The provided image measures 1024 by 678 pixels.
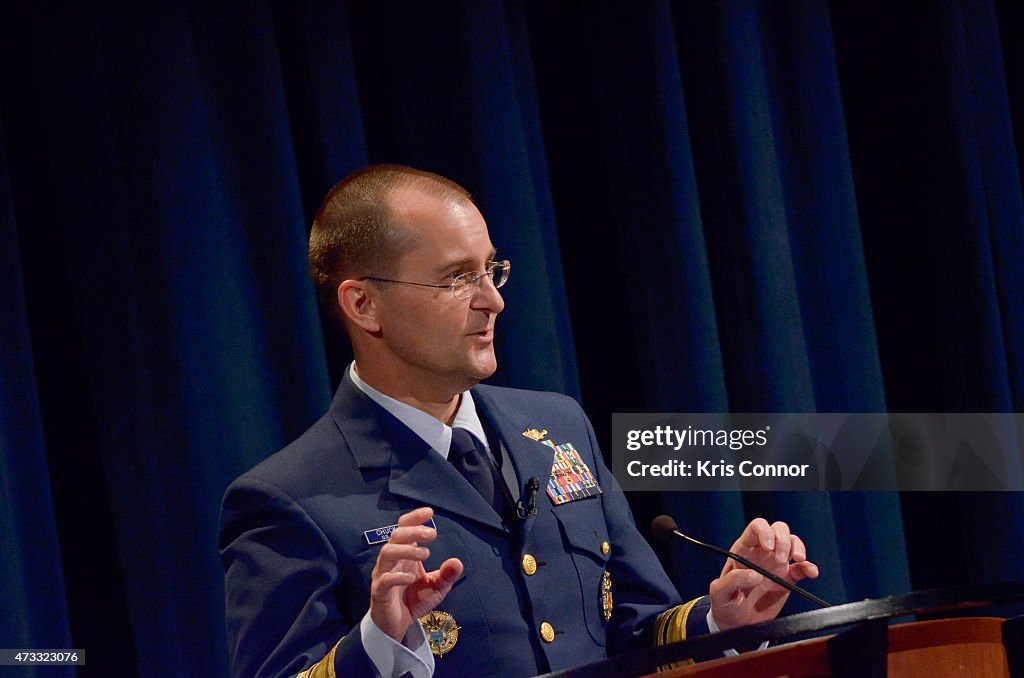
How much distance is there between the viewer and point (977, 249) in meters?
3.08

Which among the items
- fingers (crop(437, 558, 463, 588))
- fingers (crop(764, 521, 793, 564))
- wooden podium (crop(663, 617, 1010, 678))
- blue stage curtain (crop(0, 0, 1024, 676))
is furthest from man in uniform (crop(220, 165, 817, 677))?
blue stage curtain (crop(0, 0, 1024, 676))

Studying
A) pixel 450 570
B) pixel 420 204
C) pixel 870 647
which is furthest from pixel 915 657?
pixel 420 204

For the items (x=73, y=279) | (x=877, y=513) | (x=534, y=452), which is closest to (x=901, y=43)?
(x=877, y=513)

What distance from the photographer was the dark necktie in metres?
1.65

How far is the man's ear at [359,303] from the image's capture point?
5.49ft

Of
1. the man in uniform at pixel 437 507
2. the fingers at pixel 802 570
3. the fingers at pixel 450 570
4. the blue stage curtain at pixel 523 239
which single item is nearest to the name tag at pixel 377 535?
the man in uniform at pixel 437 507

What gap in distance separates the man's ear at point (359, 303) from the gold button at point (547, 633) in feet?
1.55

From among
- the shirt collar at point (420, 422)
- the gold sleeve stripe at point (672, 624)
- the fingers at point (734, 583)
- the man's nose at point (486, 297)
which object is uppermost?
the man's nose at point (486, 297)

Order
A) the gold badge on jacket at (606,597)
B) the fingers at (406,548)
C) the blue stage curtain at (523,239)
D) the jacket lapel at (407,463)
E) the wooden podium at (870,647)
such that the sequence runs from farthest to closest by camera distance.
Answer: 1. the blue stage curtain at (523,239)
2. the gold badge on jacket at (606,597)
3. the jacket lapel at (407,463)
4. the fingers at (406,548)
5. the wooden podium at (870,647)

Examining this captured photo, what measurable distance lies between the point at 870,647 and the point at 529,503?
636 mm

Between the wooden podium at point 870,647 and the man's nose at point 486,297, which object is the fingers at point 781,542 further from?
the man's nose at point 486,297

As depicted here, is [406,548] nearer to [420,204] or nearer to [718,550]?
[718,550]

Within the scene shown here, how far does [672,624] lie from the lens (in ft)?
5.52

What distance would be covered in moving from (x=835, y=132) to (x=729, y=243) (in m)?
0.44
